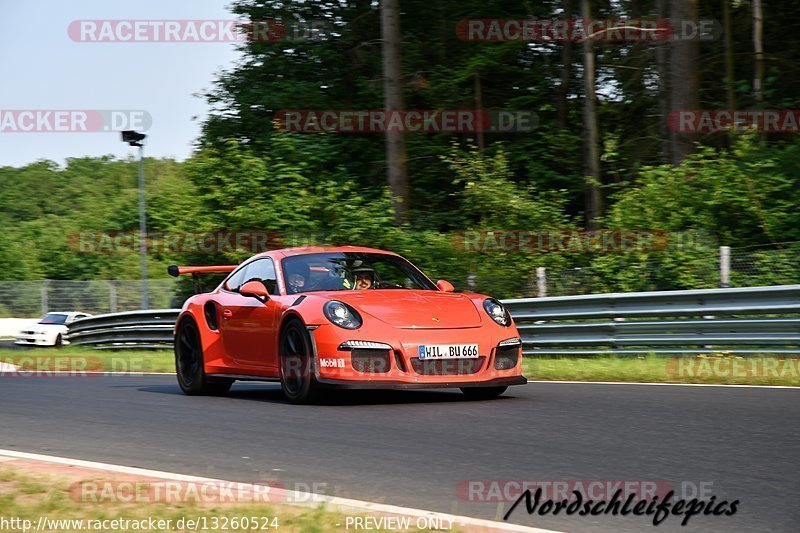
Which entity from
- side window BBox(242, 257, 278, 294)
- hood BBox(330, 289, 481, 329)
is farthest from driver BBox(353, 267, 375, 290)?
side window BBox(242, 257, 278, 294)

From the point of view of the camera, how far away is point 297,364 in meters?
9.03

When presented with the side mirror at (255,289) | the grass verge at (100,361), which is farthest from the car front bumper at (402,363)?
the grass verge at (100,361)

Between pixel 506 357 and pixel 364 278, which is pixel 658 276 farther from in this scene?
pixel 506 357

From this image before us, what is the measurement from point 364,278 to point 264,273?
3.05 feet

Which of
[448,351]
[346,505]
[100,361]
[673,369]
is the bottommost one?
[100,361]

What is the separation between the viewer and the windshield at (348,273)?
966 cm

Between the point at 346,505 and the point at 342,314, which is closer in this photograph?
the point at 346,505

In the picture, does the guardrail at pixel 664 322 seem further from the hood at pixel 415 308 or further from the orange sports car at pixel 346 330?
the hood at pixel 415 308

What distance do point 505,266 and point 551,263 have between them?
2.94ft

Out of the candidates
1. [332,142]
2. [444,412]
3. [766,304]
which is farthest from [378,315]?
[332,142]

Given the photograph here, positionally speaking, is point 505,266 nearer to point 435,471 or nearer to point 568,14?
point 568,14

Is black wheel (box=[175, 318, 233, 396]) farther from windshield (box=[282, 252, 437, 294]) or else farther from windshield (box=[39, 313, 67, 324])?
windshield (box=[39, 313, 67, 324])

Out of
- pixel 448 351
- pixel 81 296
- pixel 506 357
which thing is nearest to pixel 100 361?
pixel 506 357

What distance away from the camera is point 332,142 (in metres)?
29.9
